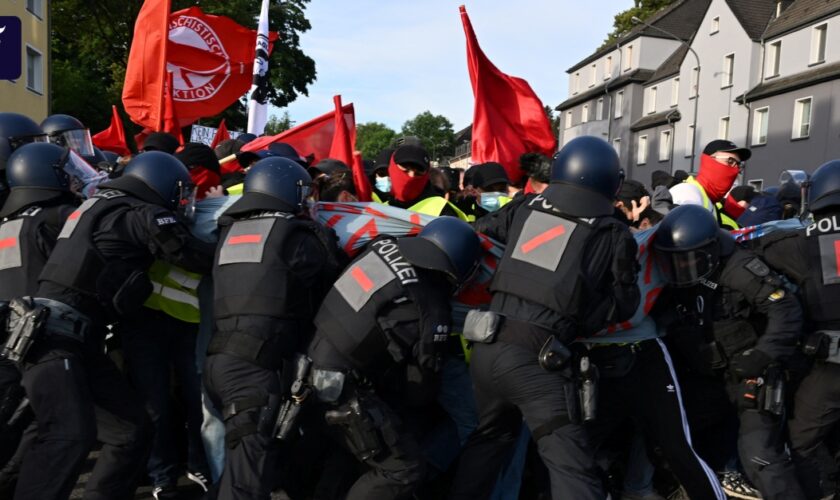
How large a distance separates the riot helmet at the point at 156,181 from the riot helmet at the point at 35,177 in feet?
1.22

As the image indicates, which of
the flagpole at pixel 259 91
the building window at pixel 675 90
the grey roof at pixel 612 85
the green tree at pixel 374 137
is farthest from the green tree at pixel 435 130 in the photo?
the flagpole at pixel 259 91

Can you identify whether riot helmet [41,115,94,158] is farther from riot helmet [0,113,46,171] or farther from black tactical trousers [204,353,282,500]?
black tactical trousers [204,353,282,500]

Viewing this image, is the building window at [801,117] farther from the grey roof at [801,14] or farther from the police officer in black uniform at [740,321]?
the police officer in black uniform at [740,321]

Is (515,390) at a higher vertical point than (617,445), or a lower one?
higher

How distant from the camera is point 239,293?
3662 millimetres

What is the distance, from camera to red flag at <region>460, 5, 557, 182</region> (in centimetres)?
633

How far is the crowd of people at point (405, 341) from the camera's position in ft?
11.6

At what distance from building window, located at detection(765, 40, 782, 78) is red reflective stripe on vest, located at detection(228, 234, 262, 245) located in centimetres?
3326

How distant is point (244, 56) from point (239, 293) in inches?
269

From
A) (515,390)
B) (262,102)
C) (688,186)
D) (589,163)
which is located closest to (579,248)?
(589,163)

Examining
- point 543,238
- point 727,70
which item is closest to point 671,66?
point 727,70

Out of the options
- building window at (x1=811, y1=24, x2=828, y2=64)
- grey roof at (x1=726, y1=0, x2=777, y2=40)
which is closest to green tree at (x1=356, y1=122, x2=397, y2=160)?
grey roof at (x1=726, y1=0, x2=777, y2=40)

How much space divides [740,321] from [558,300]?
1.49 meters

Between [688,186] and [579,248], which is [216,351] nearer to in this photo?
[579,248]
